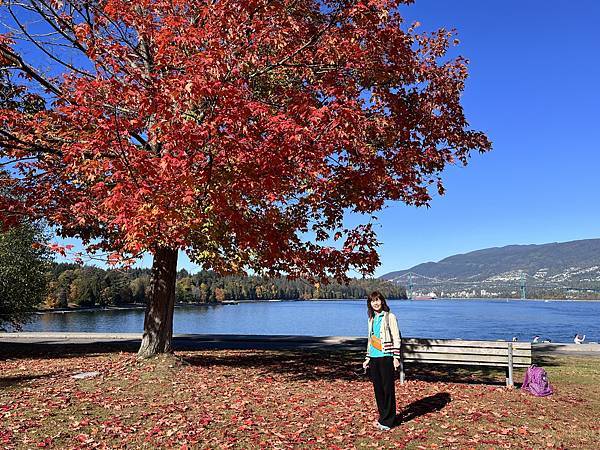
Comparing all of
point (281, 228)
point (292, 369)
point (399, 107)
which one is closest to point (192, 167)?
point (281, 228)

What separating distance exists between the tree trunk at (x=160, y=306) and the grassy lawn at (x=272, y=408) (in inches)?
21.6

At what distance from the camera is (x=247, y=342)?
22.1m

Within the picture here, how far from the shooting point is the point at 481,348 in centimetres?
1144

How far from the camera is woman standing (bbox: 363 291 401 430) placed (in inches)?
307

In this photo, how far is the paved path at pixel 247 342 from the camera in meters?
19.2

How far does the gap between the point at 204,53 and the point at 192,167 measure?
201cm

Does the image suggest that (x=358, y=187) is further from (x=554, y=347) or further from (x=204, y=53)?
(x=554, y=347)

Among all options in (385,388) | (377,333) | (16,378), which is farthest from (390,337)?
(16,378)

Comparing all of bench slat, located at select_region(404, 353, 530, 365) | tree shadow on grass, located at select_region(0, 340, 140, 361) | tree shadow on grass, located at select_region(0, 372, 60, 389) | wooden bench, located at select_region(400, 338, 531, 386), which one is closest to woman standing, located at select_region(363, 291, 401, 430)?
wooden bench, located at select_region(400, 338, 531, 386)

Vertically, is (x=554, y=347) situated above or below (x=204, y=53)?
below

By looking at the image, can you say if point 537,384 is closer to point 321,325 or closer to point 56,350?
point 56,350

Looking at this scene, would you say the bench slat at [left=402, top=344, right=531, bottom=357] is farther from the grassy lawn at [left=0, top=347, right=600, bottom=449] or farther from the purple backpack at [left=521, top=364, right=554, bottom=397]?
the grassy lawn at [left=0, top=347, right=600, bottom=449]

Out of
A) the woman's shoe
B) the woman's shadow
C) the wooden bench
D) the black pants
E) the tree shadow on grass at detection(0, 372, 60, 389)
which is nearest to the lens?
the woman's shoe

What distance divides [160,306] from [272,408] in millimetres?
5936
